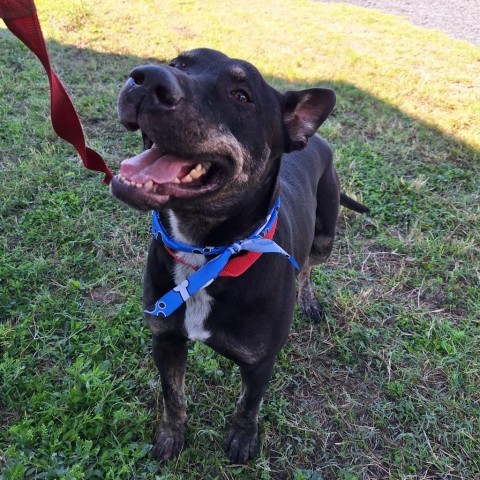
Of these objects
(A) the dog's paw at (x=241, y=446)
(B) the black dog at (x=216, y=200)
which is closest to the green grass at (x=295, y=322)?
(A) the dog's paw at (x=241, y=446)

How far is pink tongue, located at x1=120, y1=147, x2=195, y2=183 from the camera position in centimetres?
183

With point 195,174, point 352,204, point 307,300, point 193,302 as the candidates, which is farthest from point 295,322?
point 195,174

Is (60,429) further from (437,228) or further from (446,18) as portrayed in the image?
(446,18)

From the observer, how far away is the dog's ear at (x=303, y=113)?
2.39 m

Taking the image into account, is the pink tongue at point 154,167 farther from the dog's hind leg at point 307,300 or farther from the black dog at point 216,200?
the dog's hind leg at point 307,300

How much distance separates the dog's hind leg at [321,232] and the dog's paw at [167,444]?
1391 millimetres

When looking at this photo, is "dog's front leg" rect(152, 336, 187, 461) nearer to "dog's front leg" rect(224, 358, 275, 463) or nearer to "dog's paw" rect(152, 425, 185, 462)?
"dog's paw" rect(152, 425, 185, 462)

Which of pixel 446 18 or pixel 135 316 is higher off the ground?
pixel 446 18

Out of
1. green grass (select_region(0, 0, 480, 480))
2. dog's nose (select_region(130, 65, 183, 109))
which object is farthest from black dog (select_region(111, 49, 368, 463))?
green grass (select_region(0, 0, 480, 480))

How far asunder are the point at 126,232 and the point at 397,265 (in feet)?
7.96

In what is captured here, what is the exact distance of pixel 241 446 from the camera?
2721 mm

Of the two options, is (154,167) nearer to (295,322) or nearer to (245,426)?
(245,426)

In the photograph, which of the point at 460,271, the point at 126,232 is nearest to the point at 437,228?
the point at 460,271

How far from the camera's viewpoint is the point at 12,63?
257 inches
